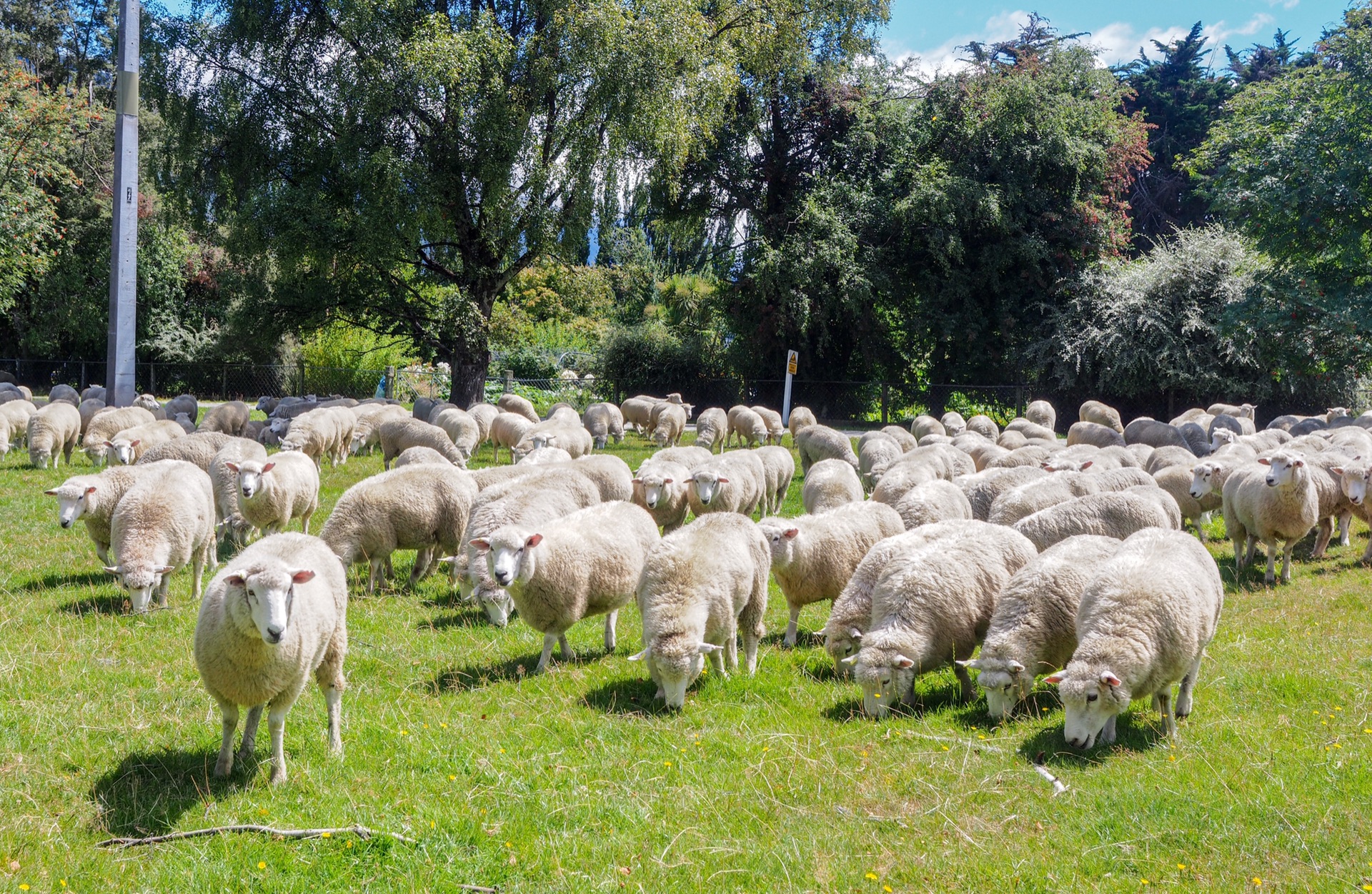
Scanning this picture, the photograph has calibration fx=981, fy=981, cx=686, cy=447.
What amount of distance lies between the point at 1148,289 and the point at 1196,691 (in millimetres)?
24562

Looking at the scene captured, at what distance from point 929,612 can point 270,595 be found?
3.98m

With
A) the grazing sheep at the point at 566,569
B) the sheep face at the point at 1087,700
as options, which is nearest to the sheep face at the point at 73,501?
the grazing sheep at the point at 566,569

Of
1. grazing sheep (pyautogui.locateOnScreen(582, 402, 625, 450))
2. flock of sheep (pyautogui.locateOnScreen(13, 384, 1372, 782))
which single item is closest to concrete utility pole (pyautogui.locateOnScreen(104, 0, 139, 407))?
flock of sheep (pyautogui.locateOnScreen(13, 384, 1372, 782))

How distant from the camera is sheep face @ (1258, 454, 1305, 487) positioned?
984 centimetres

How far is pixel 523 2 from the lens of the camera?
22297mm

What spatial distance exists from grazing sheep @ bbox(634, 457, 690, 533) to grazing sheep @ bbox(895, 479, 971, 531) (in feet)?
8.08

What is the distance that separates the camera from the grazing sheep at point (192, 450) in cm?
1184

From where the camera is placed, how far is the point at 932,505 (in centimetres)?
924

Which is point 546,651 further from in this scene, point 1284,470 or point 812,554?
point 1284,470

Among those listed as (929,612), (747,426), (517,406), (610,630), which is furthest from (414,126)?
(929,612)

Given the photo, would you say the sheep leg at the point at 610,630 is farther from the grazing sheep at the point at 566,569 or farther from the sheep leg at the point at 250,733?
the sheep leg at the point at 250,733

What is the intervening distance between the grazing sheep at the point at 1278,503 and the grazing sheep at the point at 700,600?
5.94 meters

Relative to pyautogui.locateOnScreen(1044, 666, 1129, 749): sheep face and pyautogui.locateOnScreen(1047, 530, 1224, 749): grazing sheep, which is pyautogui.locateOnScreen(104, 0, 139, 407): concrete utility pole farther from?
pyautogui.locateOnScreen(1044, 666, 1129, 749): sheep face

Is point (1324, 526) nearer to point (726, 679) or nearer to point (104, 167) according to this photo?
point (726, 679)
